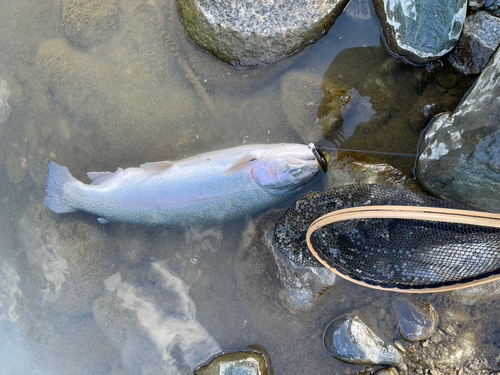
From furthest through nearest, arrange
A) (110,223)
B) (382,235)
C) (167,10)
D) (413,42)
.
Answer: (110,223) < (167,10) < (413,42) < (382,235)

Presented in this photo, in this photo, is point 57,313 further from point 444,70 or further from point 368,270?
point 444,70

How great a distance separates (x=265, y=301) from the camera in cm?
411

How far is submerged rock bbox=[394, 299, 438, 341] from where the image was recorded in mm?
3785

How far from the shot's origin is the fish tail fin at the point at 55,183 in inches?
155

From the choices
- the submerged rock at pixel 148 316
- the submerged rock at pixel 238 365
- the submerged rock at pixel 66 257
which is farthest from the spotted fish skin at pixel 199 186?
the submerged rock at pixel 238 365

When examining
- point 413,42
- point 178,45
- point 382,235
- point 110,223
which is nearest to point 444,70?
point 413,42

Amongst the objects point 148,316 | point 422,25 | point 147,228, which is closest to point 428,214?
point 422,25

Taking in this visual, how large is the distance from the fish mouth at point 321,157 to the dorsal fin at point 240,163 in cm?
69

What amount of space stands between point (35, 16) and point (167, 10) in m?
1.75

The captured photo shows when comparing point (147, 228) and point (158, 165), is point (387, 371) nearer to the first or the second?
point (147, 228)

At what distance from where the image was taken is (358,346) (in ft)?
12.2

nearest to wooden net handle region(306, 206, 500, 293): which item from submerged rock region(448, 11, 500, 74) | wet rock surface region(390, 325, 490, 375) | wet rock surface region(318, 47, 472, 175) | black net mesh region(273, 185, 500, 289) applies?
black net mesh region(273, 185, 500, 289)

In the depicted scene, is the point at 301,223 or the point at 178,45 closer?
the point at 301,223

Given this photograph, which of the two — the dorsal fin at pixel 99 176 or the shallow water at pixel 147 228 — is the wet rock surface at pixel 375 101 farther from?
the dorsal fin at pixel 99 176
